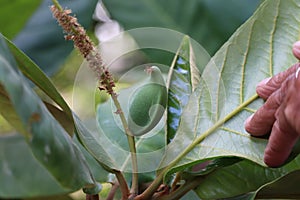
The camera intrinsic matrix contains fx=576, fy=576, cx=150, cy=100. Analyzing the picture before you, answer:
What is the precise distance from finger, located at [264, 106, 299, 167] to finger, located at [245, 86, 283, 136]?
20 millimetres

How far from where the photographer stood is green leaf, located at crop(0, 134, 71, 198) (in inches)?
20.1

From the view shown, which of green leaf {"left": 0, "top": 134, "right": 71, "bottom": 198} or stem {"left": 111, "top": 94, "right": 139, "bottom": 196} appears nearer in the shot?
green leaf {"left": 0, "top": 134, "right": 71, "bottom": 198}

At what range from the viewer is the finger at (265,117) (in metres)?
0.62

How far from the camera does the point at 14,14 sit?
0.92 metres

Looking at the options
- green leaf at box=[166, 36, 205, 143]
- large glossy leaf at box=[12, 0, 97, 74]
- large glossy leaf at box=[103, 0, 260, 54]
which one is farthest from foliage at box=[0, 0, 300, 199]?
large glossy leaf at box=[103, 0, 260, 54]

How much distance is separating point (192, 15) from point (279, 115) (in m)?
0.59

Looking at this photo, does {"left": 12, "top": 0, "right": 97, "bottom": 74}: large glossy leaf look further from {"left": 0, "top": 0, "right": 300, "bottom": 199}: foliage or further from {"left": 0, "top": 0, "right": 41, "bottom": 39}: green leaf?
{"left": 0, "top": 0, "right": 300, "bottom": 199}: foliage

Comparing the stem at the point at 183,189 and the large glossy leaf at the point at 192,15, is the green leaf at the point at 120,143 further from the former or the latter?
the large glossy leaf at the point at 192,15

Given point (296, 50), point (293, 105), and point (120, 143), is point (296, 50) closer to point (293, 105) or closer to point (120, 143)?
point (293, 105)

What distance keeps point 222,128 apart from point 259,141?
0.05 meters

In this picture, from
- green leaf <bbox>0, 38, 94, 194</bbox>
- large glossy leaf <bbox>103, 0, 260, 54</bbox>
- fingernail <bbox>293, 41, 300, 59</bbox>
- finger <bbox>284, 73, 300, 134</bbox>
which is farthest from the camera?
large glossy leaf <bbox>103, 0, 260, 54</bbox>

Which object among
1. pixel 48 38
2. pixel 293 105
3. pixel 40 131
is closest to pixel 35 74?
pixel 40 131

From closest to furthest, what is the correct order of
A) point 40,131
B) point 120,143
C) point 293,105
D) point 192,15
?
point 40,131, point 293,105, point 120,143, point 192,15

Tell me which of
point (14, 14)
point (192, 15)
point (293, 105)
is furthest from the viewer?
point (192, 15)
